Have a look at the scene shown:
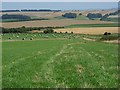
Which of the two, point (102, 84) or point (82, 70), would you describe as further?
point (82, 70)

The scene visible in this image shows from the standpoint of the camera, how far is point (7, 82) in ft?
58.1

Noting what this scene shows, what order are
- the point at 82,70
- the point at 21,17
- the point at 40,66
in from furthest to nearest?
the point at 21,17 → the point at 40,66 → the point at 82,70

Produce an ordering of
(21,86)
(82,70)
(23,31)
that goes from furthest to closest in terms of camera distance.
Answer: (23,31), (82,70), (21,86)

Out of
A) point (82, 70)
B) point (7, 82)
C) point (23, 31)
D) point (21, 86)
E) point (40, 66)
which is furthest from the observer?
point (23, 31)

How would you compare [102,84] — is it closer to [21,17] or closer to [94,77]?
[94,77]

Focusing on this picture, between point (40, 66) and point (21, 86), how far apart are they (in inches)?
288

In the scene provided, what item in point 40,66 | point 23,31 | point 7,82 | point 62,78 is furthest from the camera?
point 23,31

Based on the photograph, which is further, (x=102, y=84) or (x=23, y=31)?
(x=23, y=31)

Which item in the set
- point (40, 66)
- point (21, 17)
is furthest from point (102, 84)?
point (21, 17)

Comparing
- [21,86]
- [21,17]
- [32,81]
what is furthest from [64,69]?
[21,17]

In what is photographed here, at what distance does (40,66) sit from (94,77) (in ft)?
17.7

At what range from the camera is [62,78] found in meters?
19.1

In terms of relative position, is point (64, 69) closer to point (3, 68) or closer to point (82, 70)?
point (82, 70)

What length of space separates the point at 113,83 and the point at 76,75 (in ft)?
9.53
